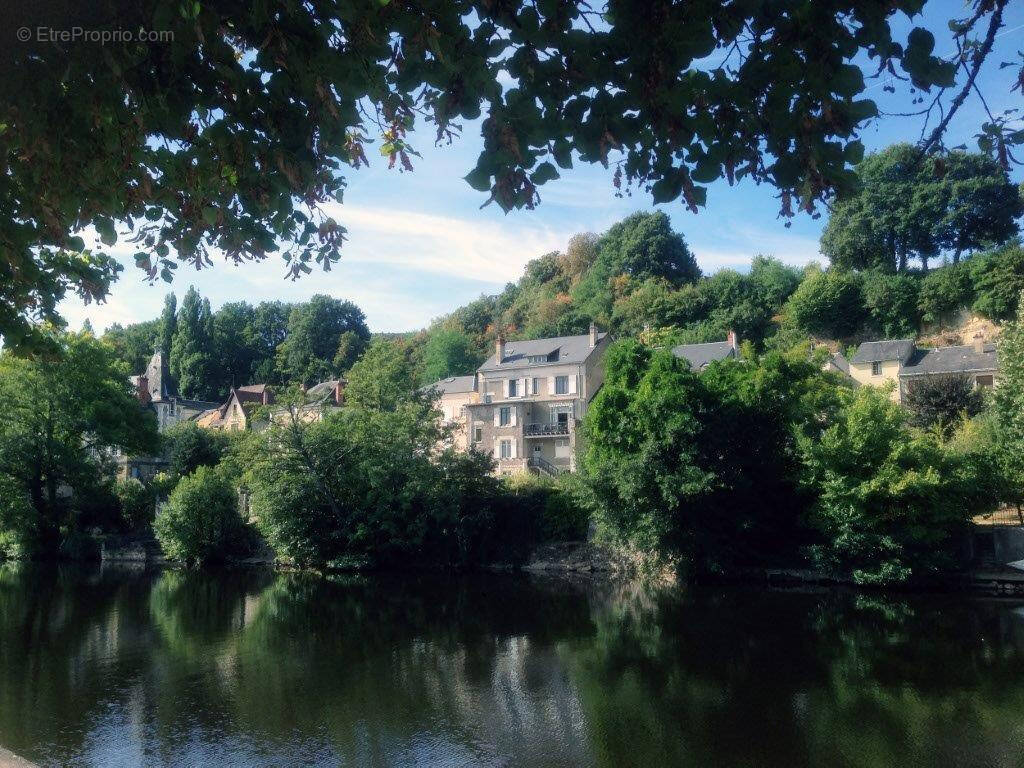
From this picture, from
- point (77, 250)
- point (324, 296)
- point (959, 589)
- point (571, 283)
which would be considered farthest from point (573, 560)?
point (324, 296)

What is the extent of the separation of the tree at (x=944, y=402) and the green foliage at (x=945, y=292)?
1577 centimetres

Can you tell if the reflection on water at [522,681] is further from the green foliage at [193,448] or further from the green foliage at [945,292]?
the green foliage at [945,292]

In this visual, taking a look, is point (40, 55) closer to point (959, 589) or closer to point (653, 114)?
point (653, 114)

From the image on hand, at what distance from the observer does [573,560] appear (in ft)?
117

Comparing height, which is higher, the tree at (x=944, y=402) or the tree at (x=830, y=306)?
the tree at (x=830, y=306)

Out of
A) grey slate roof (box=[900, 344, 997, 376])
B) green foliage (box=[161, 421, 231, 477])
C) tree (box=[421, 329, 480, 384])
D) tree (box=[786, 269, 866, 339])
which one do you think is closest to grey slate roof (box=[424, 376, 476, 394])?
green foliage (box=[161, 421, 231, 477])

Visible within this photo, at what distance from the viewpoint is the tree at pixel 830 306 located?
178 ft

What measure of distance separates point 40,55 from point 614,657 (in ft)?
56.6

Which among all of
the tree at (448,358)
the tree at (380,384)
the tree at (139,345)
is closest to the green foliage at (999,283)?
the tree at (380,384)

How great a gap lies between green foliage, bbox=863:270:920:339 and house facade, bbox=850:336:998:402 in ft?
11.6

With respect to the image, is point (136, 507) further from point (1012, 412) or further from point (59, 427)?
point (1012, 412)

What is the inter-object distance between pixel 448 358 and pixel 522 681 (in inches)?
2261

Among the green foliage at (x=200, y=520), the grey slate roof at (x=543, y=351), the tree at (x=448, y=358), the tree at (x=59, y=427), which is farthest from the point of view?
the tree at (x=448, y=358)

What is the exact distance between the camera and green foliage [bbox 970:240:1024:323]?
156ft
